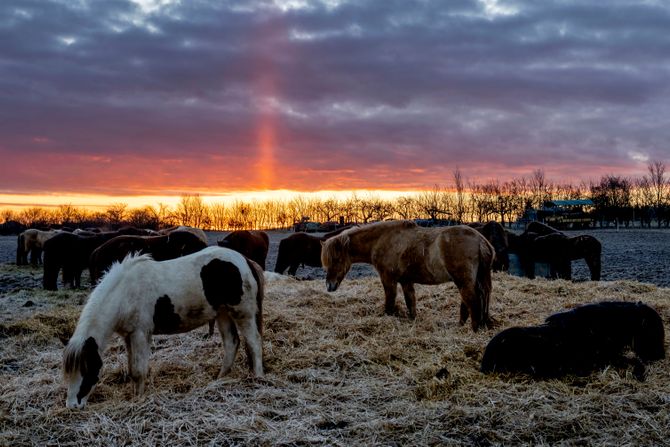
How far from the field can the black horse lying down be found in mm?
189

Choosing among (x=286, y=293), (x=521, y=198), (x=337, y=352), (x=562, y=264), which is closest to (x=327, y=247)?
(x=286, y=293)

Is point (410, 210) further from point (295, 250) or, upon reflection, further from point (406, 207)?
point (295, 250)

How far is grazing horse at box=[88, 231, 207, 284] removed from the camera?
10898 mm

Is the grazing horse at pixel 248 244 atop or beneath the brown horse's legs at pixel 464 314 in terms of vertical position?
atop

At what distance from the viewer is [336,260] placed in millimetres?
8859

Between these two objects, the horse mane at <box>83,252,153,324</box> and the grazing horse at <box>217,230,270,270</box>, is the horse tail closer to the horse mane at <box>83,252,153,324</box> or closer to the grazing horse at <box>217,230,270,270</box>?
the horse mane at <box>83,252,153,324</box>

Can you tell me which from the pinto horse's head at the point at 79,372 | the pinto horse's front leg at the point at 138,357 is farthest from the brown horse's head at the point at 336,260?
the pinto horse's head at the point at 79,372

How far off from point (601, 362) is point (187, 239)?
343 inches

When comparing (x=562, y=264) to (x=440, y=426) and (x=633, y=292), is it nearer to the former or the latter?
(x=633, y=292)

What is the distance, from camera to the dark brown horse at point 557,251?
45.7ft

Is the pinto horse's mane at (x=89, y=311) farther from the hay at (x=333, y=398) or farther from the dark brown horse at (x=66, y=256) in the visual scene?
the dark brown horse at (x=66, y=256)

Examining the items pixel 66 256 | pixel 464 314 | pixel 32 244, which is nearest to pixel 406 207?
pixel 32 244

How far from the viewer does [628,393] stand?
4410 millimetres

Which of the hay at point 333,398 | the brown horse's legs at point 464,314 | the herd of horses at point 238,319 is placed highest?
the herd of horses at point 238,319
